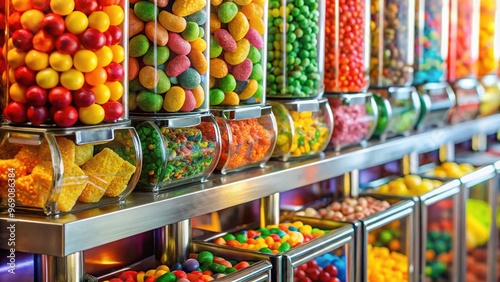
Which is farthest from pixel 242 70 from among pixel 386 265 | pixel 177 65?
pixel 386 265

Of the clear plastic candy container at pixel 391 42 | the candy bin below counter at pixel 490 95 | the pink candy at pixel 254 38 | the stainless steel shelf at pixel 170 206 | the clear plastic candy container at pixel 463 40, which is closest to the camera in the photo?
the stainless steel shelf at pixel 170 206

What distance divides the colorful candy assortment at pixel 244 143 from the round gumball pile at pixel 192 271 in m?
0.25

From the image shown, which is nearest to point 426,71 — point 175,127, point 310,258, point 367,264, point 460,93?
point 460,93

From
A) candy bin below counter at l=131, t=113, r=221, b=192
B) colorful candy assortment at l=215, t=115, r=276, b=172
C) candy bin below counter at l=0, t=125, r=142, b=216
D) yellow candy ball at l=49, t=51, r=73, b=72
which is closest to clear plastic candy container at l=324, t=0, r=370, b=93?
colorful candy assortment at l=215, t=115, r=276, b=172

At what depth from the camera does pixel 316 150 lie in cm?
246

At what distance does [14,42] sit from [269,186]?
2.77 feet

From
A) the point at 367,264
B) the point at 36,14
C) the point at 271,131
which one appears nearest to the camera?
the point at 36,14

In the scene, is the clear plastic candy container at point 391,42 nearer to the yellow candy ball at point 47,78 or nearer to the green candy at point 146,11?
the green candy at point 146,11

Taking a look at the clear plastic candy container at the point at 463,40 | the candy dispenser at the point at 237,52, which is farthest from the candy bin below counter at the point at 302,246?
the clear plastic candy container at the point at 463,40

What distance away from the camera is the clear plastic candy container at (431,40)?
307 centimetres

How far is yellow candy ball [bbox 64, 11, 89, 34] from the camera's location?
153 cm

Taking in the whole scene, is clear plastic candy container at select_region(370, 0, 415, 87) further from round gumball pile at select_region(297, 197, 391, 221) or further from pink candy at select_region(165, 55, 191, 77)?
pink candy at select_region(165, 55, 191, 77)

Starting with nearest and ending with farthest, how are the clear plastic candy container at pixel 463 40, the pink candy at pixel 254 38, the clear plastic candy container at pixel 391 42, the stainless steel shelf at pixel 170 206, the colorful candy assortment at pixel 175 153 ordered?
the stainless steel shelf at pixel 170 206, the colorful candy assortment at pixel 175 153, the pink candy at pixel 254 38, the clear plastic candy container at pixel 391 42, the clear plastic candy container at pixel 463 40

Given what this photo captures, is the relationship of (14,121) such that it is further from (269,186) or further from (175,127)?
(269,186)
